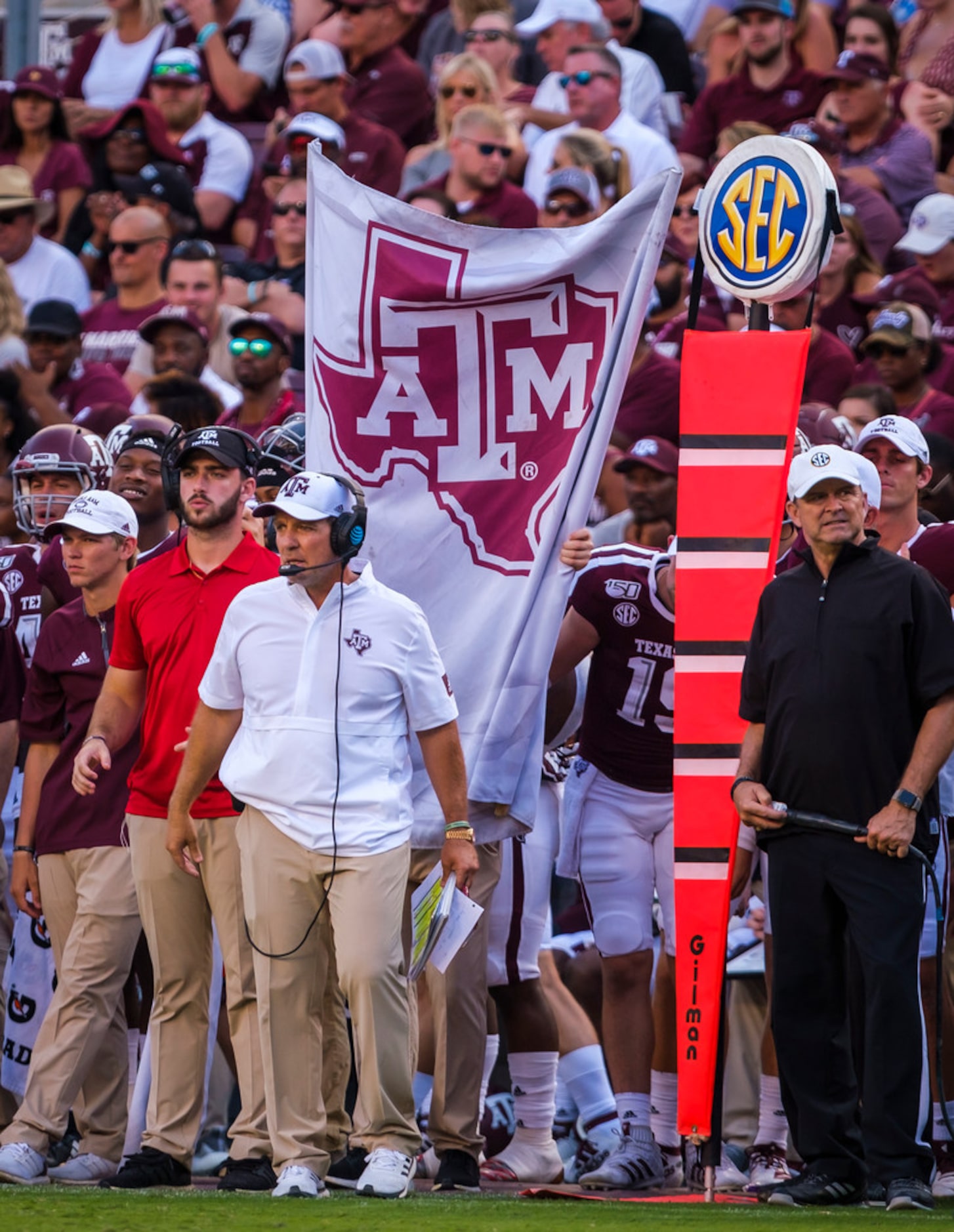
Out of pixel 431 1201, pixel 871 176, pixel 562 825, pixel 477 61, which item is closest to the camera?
pixel 431 1201

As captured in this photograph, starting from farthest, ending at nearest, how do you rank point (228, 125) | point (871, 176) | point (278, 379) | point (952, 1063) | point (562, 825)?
point (228, 125) → point (871, 176) → point (278, 379) → point (562, 825) → point (952, 1063)

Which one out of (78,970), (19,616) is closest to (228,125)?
(19,616)

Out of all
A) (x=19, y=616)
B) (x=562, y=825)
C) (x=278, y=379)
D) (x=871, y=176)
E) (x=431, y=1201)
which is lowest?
(x=431, y=1201)

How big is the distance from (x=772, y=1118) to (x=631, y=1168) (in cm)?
52

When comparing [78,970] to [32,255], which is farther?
[32,255]

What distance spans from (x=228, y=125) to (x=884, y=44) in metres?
4.76

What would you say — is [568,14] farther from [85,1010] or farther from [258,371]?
[85,1010]

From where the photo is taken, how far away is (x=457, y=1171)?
798cm

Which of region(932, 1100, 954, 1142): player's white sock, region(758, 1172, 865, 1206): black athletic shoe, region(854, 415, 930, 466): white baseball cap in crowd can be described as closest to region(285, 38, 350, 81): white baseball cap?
region(854, 415, 930, 466): white baseball cap in crowd

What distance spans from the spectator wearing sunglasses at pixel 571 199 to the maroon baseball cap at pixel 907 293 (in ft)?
4.73

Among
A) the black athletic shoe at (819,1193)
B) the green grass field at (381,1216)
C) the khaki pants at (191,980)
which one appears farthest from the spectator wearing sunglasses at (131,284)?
the black athletic shoe at (819,1193)

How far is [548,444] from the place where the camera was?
333 inches

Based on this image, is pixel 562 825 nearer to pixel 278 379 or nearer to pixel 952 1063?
pixel 952 1063

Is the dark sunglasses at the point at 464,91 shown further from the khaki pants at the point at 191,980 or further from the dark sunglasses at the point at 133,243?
the khaki pants at the point at 191,980
